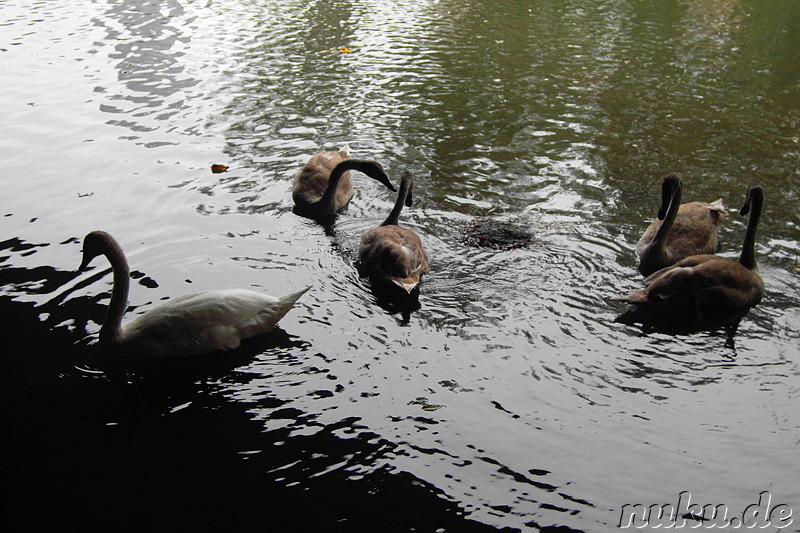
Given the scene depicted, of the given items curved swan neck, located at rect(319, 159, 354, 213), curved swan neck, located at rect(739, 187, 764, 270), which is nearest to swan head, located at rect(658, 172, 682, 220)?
curved swan neck, located at rect(739, 187, 764, 270)

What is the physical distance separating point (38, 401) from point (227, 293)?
1.62 m

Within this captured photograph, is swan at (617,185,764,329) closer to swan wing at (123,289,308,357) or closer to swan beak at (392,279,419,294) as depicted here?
swan beak at (392,279,419,294)

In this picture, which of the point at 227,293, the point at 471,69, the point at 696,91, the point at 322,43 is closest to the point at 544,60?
the point at 471,69

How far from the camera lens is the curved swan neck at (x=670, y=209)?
7316 mm

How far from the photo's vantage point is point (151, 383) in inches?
222

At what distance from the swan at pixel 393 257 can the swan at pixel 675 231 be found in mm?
2288

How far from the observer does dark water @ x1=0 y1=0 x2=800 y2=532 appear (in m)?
4.66

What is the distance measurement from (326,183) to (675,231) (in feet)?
13.5

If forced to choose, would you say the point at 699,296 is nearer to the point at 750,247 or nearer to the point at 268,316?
the point at 750,247

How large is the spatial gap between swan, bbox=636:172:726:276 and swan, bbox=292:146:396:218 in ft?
9.89

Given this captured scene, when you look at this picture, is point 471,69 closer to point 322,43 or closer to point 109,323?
point 322,43

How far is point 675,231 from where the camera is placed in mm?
7609

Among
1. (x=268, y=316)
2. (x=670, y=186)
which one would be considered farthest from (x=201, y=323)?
(x=670, y=186)

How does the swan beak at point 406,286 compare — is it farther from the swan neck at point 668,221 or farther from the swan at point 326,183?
the swan neck at point 668,221
